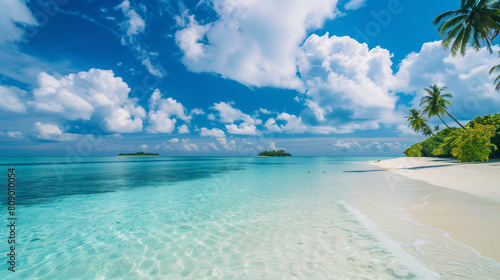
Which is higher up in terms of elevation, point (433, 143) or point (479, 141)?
point (433, 143)

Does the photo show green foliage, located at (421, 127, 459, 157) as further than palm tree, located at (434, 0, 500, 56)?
Yes

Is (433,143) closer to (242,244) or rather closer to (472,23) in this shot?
(472,23)

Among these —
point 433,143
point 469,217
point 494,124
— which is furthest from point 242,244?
point 433,143

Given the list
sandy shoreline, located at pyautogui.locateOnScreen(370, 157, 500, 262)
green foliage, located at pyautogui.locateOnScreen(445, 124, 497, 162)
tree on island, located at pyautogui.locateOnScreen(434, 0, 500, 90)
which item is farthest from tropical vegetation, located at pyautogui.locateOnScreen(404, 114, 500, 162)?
sandy shoreline, located at pyautogui.locateOnScreen(370, 157, 500, 262)

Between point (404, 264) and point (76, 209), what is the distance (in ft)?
47.3

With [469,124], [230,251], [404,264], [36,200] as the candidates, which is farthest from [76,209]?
[469,124]

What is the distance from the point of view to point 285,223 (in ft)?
25.4

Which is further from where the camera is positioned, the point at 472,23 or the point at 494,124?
the point at 494,124

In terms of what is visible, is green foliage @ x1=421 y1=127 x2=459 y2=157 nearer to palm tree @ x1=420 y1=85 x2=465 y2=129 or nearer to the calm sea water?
palm tree @ x1=420 y1=85 x2=465 y2=129

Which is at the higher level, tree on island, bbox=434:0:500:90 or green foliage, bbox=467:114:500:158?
tree on island, bbox=434:0:500:90

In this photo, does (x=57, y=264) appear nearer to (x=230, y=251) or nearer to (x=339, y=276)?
(x=230, y=251)

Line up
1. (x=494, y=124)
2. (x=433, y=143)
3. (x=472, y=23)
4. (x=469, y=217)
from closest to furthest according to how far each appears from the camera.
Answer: (x=469, y=217)
(x=472, y=23)
(x=494, y=124)
(x=433, y=143)

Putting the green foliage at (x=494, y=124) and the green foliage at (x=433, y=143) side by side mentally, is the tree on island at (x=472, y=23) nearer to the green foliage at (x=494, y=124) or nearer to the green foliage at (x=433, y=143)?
the green foliage at (x=494, y=124)

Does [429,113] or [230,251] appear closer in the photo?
A: [230,251]
